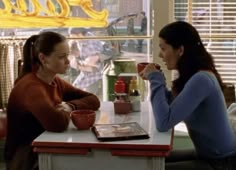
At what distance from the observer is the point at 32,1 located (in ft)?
11.6

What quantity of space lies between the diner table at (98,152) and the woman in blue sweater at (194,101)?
0.51 feet

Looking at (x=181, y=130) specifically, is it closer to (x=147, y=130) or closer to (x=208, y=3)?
(x=208, y=3)

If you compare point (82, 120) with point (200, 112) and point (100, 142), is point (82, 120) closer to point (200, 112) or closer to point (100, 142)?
point (100, 142)

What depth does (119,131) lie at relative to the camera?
5.88 feet

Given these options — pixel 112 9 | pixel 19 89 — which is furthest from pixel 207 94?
pixel 112 9

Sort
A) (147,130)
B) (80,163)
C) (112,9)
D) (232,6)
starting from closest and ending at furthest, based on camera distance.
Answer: (80,163), (147,130), (232,6), (112,9)

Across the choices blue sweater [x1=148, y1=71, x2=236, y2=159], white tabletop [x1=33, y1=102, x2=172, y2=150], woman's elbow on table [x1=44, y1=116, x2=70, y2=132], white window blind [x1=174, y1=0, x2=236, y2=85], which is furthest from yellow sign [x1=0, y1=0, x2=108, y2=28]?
woman's elbow on table [x1=44, y1=116, x2=70, y2=132]

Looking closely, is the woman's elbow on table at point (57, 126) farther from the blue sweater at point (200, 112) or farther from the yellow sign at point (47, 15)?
the yellow sign at point (47, 15)

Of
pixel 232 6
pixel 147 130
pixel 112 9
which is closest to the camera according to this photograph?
pixel 147 130

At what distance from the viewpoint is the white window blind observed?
3297 millimetres

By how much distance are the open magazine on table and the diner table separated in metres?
0.03

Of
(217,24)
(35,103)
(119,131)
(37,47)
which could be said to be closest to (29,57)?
(37,47)

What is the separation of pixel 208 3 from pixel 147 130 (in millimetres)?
1786

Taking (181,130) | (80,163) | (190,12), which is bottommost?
(181,130)
